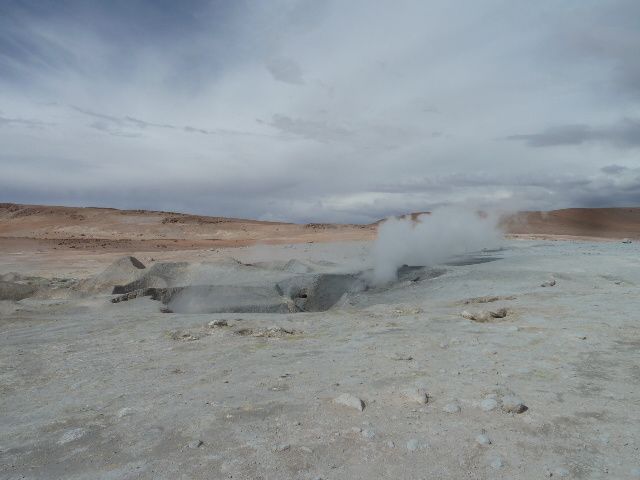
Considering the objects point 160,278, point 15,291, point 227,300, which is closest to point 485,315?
point 227,300

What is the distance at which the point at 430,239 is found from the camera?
43.4 feet

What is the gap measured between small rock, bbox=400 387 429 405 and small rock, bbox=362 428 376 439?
542 mm

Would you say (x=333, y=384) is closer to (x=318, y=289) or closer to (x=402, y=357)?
(x=402, y=357)

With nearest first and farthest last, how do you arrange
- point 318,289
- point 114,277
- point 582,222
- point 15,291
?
point 15,291, point 318,289, point 114,277, point 582,222

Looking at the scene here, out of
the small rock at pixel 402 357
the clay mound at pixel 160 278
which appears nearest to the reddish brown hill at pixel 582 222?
the clay mound at pixel 160 278

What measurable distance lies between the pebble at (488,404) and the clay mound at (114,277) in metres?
7.95

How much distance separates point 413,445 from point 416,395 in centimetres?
64

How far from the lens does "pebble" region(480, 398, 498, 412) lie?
305 centimetres

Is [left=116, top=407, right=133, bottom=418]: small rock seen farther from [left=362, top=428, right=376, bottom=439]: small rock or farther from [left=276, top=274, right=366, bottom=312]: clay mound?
[left=276, top=274, right=366, bottom=312]: clay mound

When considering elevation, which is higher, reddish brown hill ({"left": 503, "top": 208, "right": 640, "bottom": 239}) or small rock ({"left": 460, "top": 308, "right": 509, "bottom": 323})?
reddish brown hill ({"left": 503, "top": 208, "right": 640, "bottom": 239})

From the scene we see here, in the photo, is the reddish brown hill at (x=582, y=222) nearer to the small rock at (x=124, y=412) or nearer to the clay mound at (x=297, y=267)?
the clay mound at (x=297, y=267)

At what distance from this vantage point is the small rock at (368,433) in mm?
2719

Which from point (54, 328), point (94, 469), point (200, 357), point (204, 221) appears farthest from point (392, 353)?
point (204, 221)

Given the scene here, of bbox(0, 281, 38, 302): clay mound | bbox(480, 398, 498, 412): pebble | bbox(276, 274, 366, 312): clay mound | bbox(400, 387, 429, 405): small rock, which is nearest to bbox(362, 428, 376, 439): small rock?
bbox(400, 387, 429, 405): small rock
